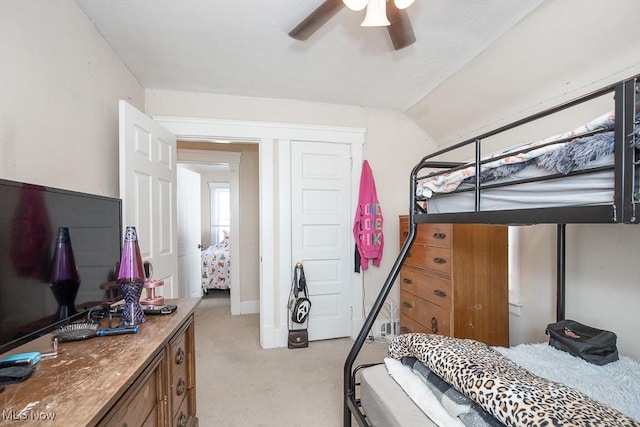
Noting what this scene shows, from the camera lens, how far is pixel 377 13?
1.41 metres

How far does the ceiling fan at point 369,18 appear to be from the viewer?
1373 mm

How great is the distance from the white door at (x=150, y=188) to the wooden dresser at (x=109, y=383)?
82 cm

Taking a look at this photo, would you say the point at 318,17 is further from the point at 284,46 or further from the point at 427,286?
the point at 427,286

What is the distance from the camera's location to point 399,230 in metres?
3.20

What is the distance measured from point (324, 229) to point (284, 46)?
65.2 inches

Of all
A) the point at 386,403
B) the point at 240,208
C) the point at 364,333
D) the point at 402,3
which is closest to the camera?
the point at 386,403

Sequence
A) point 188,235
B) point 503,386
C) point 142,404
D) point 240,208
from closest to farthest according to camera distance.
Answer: point 503,386
point 142,404
point 240,208
point 188,235

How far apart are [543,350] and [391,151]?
86.2 inches

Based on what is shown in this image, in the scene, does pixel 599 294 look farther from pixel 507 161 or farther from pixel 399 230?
pixel 399 230

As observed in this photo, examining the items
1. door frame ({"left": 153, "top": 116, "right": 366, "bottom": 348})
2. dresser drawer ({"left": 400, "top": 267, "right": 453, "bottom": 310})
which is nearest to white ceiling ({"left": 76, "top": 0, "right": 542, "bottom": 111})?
door frame ({"left": 153, "top": 116, "right": 366, "bottom": 348})

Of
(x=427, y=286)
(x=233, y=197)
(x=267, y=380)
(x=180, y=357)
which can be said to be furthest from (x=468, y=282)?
(x=233, y=197)

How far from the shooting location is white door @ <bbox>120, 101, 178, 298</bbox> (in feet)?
6.04

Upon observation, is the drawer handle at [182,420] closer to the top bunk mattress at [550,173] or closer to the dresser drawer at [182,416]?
the dresser drawer at [182,416]

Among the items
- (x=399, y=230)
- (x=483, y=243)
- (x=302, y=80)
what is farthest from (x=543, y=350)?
(x=302, y=80)
